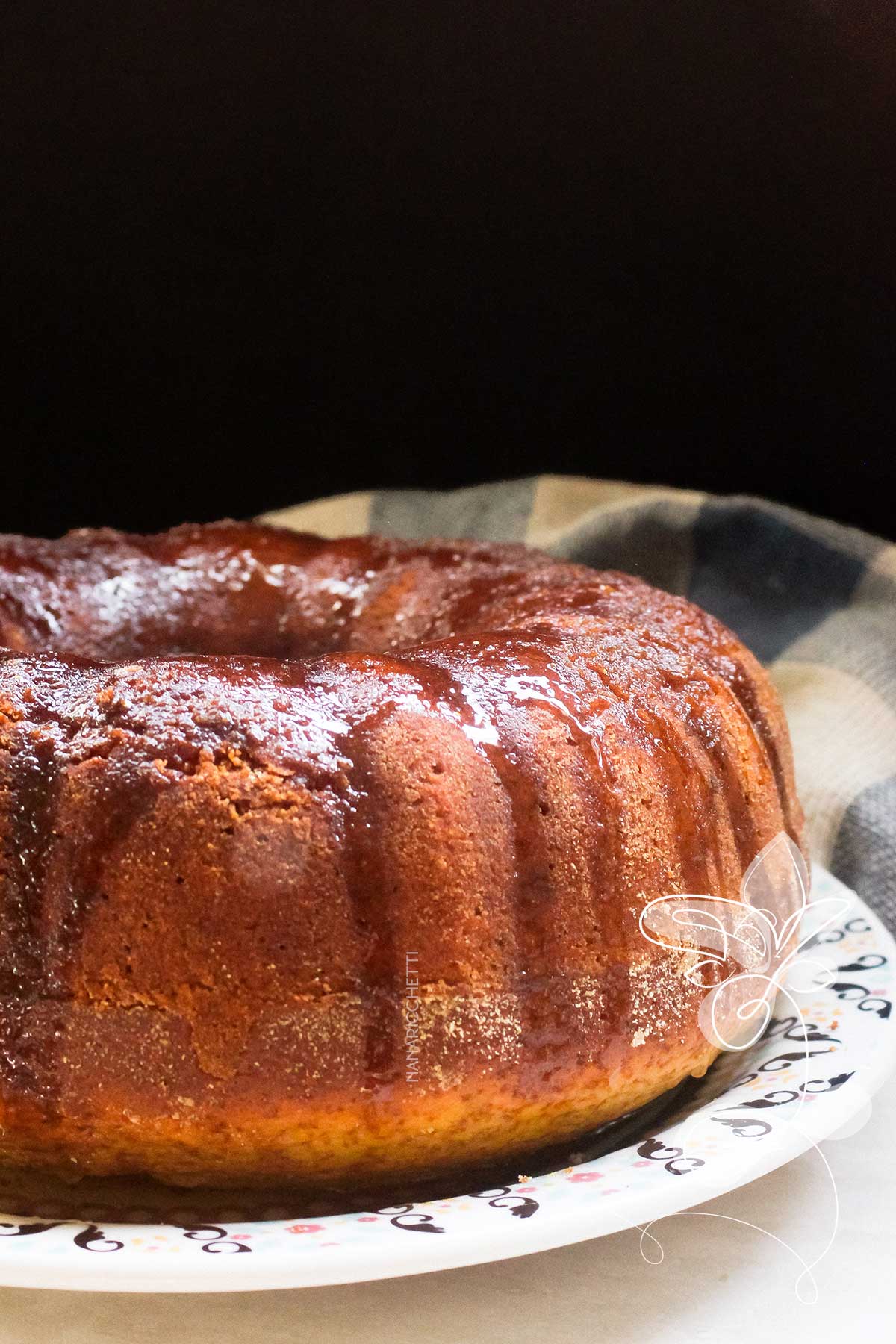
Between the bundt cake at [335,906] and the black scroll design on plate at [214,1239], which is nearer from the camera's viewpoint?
the black scroll design on plate at [214,1239]

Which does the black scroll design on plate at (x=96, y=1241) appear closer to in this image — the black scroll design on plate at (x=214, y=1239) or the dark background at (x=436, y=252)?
the black scroll design on plate at (x=214, y=1239)

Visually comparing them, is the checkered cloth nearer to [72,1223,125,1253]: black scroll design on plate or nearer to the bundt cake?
the bundt cake

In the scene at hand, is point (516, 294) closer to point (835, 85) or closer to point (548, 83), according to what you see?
point (548, 83)

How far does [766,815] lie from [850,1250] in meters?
0.39

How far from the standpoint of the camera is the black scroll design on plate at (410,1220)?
3.30 feet

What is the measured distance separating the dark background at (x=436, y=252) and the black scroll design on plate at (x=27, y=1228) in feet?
3.32

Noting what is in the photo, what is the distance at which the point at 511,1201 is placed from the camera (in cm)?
106

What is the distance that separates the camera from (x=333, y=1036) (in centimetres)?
108

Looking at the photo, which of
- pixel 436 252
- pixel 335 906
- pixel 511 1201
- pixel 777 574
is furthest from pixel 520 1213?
pixel 777 574

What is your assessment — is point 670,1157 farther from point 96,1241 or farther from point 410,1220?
point 96,1241

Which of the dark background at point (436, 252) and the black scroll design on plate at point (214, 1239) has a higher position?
the dark background at point (436, 252)

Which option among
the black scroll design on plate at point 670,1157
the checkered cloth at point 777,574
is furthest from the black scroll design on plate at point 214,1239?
the checkered cloth at point 777,574

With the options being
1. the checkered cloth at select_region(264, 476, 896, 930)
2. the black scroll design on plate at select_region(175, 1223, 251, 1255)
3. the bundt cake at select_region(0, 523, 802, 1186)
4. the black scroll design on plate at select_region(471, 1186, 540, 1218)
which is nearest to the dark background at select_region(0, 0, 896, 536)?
the checkered cloth at select_region(264, 476, 896, 930)

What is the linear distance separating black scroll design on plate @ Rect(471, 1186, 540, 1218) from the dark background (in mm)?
792
